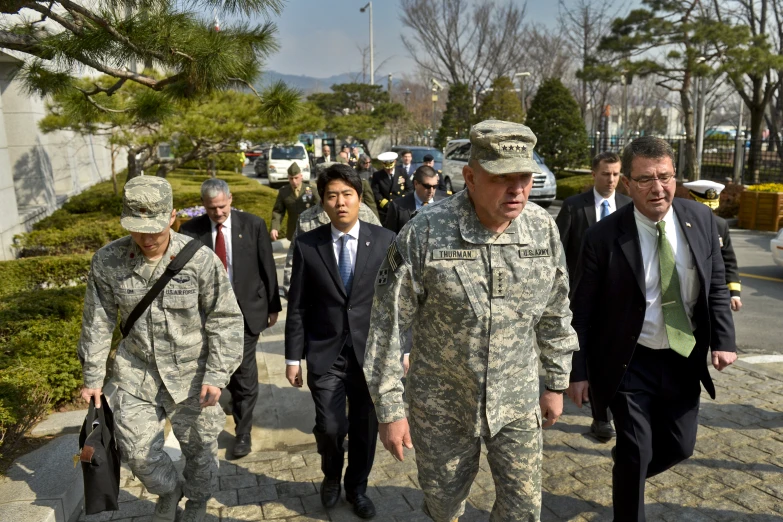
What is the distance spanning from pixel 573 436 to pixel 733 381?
195 centimetres

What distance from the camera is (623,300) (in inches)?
134

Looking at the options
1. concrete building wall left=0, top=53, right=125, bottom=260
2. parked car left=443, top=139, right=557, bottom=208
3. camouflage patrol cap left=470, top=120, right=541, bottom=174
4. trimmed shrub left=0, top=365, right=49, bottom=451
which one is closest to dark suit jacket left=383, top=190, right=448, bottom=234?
trimmed shrub left=0, top=365, right=49, bottom=451

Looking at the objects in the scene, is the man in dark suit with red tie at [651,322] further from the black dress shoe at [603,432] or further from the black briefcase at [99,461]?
the black briefcase at [99,461]

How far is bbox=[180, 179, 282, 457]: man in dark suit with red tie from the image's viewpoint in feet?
16.1

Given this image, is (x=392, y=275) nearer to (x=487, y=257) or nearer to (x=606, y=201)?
(x=487, y=257)

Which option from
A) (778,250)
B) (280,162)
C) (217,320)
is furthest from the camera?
(280,162)

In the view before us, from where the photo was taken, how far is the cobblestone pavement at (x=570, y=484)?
3.83m

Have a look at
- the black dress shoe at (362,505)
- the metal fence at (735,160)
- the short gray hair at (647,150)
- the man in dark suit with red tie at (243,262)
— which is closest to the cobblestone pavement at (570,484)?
Result: the black dress shoe at (362,505)

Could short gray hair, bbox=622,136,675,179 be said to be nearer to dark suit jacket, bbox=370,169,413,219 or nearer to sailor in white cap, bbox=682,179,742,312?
sailor in white cap, bbox=682,179,742,312

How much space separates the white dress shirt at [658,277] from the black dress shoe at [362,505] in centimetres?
173

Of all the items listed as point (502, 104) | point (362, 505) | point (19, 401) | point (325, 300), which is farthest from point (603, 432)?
point (502, 104)

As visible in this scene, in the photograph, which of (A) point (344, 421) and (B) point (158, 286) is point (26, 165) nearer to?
(B) point (158, 286)

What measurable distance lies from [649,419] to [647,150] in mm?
1315

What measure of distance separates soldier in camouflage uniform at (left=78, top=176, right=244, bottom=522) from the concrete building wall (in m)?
6.55
